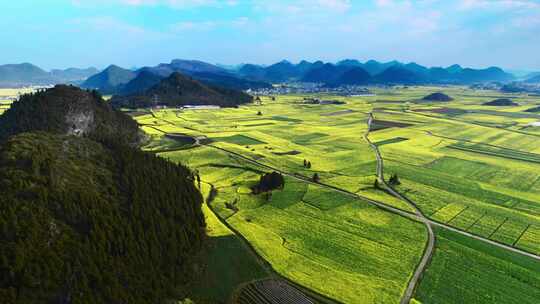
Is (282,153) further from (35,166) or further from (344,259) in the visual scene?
(35,166)

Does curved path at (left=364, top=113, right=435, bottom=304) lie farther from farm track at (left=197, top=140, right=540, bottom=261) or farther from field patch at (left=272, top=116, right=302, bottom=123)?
field patch at (left=272, top=116, right=302, bottom=123)

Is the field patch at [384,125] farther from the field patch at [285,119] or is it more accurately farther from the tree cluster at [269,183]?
the tree cluster at [269,183]

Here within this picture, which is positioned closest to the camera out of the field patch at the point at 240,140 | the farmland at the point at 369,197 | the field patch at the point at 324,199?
the farmland at the point at 369,197

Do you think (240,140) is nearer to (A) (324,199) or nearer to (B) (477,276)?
(A) (324,199)

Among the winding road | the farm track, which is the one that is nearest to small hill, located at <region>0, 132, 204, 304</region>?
the winding road

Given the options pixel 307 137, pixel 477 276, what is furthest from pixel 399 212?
pixel 307 137

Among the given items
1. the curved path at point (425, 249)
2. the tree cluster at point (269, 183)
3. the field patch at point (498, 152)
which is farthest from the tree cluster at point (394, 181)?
the field patch at point (498, 152)
